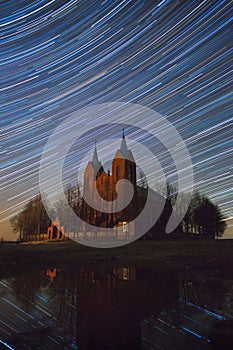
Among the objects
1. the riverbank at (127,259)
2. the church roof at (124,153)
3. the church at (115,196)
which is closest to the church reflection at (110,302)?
the riverbank at (127,259)

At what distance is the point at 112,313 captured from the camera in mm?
8164

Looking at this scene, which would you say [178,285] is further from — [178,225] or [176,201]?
[176,201]

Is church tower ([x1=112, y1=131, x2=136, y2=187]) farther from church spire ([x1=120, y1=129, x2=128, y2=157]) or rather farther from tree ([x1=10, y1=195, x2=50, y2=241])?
tree ([x1=10, y1=195, x2=50, y2=241])

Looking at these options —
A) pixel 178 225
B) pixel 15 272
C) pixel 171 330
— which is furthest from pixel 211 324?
pixel 178 225

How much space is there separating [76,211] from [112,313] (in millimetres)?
40671

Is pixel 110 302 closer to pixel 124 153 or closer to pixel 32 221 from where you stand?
pixel 32 221

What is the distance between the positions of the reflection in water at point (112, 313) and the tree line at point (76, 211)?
3668cm

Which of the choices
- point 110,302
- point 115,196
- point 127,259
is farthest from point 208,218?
point 110,302

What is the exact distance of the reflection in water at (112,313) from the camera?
6.50 m

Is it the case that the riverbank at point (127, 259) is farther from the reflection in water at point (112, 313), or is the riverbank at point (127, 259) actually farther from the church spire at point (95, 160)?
the church spire at point (95, 160)

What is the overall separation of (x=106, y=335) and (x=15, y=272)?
42.6ft

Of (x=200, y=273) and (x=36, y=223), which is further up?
(x=36, y=223)

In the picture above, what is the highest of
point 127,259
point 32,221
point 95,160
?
point 95,160

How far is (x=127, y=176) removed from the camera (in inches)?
2156
